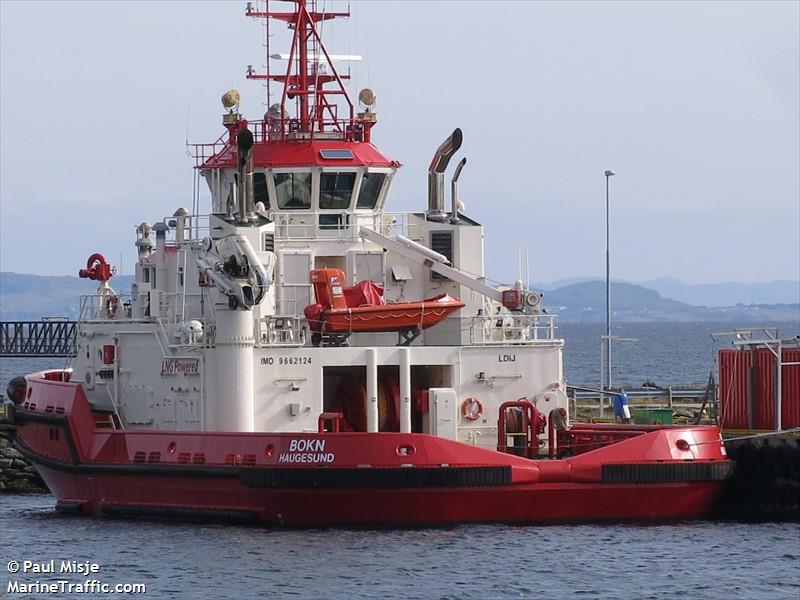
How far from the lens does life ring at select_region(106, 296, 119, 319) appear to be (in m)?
28.0

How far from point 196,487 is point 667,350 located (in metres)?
83.4

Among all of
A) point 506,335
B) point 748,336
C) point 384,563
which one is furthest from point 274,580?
point 748,336

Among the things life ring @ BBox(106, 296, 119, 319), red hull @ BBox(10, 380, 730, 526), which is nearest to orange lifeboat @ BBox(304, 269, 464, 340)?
red hull @ BBox(10, 380, 730, 526)

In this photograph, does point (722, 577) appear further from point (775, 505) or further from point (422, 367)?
Result: point (422, 367)

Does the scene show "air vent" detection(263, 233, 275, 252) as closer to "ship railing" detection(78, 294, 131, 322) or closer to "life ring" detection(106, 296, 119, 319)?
"ship railing" detection(78, 294, 131, 322)

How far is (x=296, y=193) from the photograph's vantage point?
87.5 feet

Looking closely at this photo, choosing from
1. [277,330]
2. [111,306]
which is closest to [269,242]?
[277,330]

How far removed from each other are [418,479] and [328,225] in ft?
16.9

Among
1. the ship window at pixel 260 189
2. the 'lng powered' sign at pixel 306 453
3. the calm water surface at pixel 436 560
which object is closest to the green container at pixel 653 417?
the calm water surface at pixel 436 560

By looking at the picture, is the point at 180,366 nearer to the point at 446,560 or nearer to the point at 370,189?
the point at 370,189

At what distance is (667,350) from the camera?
10550 centimetres

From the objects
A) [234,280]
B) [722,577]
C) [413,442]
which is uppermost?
[234,280]

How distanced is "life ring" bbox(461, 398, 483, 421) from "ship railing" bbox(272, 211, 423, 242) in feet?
Result: 9.91

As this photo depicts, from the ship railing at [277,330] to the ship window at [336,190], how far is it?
2374 mm
